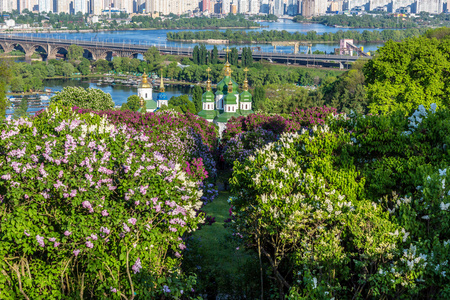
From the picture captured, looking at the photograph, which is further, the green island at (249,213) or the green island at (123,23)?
the green island at (123,23)

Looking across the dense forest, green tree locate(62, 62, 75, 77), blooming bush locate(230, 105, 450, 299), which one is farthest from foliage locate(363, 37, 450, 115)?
the dense forest

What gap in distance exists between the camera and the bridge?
3078 inches

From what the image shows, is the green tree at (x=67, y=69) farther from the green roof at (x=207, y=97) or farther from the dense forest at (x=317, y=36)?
the green roof at (x=207, y=97)

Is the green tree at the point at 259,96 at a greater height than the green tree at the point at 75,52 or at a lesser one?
lesser

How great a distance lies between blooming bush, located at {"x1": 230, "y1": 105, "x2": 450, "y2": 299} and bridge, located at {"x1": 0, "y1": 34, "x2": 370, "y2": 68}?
221 ft

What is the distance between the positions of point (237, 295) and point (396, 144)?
11.0 ft

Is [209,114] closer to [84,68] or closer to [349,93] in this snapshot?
[349,93]

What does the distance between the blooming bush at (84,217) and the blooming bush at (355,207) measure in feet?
4.11

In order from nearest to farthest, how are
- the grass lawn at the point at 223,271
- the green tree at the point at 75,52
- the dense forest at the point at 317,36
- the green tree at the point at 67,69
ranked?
1. the grass lawn at the point at 223,271
2. the green tree at the point at 67,69
3. the green tree at the point at 75,52
4. the dense forest at the point at 317,36

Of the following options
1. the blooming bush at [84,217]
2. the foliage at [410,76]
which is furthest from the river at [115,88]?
the blooming bush at [84,217]

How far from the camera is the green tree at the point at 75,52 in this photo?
86544mm

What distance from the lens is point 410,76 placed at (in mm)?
20297

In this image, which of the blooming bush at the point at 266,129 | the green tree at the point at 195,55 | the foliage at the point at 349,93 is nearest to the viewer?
the blooming bush at the point at 266,129

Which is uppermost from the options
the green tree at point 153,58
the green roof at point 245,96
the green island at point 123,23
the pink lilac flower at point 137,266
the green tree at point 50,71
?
the green island at point 123,23
